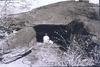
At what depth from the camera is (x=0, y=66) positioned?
4703 mm

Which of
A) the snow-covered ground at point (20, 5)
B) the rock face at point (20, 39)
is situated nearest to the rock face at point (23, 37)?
the rock face at point (20, 39)

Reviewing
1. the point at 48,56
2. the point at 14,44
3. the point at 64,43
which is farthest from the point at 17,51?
the point at 64,43

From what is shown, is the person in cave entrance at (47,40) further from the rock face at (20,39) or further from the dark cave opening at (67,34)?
the rock face at (20,39)

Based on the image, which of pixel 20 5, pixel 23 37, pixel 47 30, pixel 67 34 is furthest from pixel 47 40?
pixel 20 5

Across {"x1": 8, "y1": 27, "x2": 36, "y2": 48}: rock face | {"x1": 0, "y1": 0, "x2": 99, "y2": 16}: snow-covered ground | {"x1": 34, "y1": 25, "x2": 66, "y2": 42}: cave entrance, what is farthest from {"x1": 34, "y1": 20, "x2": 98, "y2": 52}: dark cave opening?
{"x1": 0, "y1": 0, "x2": 99, "y2": 16}: snow-covered ground

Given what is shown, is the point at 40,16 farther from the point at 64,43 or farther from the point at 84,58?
the point at 84,58

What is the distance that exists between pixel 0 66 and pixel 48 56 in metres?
0.87

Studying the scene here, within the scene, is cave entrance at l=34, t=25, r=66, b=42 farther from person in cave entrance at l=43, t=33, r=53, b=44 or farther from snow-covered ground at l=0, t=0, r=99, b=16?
snow-covered ground at l=0, t=0, r=99, b=16

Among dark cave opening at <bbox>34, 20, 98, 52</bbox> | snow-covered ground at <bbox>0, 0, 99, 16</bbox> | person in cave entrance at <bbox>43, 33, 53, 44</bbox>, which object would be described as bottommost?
person in cave entrance at <bbox>43, 33, 53, 44</bbox>

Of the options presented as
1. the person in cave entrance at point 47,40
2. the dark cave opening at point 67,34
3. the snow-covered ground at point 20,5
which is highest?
the snow-covered ground at point 20,5

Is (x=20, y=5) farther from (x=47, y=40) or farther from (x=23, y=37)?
(x=23, y=37)

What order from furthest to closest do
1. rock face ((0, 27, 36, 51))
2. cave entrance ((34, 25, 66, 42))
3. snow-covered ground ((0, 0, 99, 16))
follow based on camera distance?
snow-covered ground ((0, 0, 99, 16)) < cave entrance ((34, 25, 66, 42)) < rock face ((0, 27, 36, 51))

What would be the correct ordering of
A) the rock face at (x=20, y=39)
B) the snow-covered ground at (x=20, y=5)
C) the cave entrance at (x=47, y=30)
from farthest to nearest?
the snow-covered ground at (x=20, y=5), the cave entrance at (x=47, y=30), the rock face at (x=20, y=39)

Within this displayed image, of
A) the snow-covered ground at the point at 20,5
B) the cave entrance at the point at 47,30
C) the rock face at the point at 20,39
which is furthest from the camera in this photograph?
the snow-covered ground at the point at 20,5
